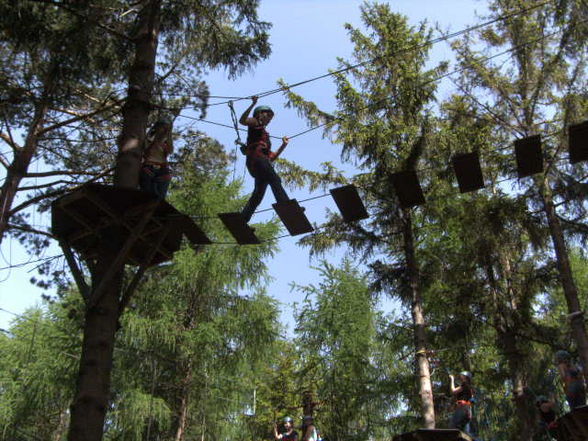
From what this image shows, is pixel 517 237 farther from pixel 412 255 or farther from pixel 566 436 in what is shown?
pixel 566 436

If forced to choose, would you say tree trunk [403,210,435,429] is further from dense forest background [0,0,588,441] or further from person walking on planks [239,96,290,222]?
person walking on planks [239,96,290,222]

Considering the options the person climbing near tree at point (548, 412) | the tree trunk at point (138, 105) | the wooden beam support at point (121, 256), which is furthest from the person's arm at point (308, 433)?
the tree trunk at point (138, 105)

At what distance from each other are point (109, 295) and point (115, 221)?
31.0 inches

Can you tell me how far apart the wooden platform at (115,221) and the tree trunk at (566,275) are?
20.8 ft

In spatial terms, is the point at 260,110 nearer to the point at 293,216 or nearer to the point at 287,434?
the point at 293,216

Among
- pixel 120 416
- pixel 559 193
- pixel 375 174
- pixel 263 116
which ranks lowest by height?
pixel 120 416

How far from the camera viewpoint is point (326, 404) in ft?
52.5

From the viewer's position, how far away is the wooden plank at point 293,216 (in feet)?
21.7

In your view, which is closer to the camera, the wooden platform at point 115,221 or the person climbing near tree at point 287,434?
the wooden platform at point 115,221

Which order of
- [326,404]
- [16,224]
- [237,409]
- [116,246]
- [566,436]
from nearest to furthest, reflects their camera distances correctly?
[116,246] < [566,436] < [16,224] < [237,409] < [326,404]

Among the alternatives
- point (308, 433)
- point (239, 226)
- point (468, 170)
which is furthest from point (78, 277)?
point (308, 433)

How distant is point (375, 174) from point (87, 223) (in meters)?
7.31

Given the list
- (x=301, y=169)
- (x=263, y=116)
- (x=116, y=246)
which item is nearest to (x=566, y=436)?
(x=263, y=116)

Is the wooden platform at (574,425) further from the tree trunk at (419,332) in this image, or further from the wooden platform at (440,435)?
the tree trunk at (419,332)
